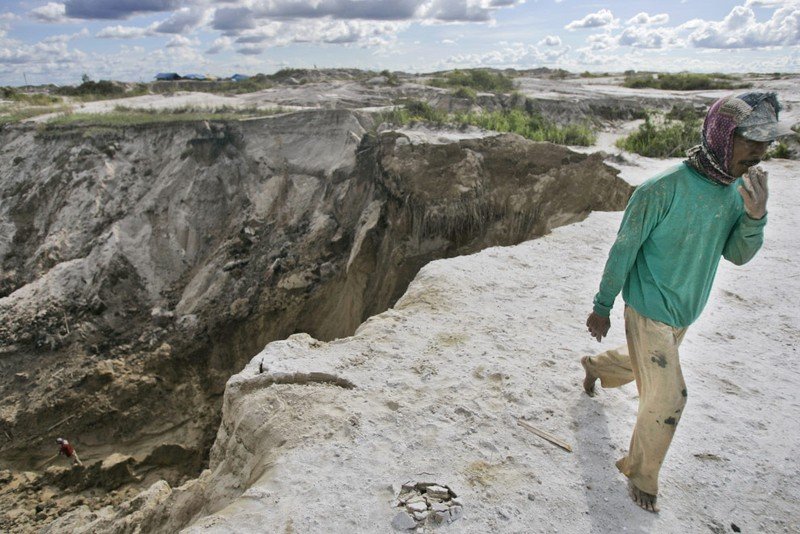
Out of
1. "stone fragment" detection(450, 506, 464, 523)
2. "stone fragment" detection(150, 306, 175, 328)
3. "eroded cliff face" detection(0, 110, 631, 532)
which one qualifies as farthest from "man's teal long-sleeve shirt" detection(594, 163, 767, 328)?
"stone fragment" detection(150, 306, 175, 328)

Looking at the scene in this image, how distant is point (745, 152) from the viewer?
7.23 ft

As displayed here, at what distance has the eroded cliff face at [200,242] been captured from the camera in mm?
9422

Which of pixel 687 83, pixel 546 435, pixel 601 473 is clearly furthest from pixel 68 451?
pixel 687 83

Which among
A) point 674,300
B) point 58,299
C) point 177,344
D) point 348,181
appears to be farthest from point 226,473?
point 58,299

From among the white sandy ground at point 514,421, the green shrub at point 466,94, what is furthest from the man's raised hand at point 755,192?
the green shrub at point 466,94

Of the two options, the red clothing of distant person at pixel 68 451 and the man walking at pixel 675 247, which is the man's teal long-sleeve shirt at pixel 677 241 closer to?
the man walking at pixel 675 247

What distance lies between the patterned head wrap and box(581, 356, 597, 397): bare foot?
5.22 feet

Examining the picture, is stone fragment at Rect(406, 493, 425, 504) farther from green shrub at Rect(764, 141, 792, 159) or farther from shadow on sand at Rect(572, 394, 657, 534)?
green shrub at Rect(764, 141, 792, 159)

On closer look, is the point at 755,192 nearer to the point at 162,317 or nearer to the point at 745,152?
the point at 745,152

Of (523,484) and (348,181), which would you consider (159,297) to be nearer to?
(348,181)

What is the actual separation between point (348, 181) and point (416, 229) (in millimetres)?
2754

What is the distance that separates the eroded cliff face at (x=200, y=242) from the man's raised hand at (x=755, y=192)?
6809mm

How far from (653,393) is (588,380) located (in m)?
0.99

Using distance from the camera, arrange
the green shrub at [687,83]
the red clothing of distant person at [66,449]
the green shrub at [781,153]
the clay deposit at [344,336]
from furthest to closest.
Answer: the green shrub at [687,83] < the green shrub at [781,153] < the red clothing of distant person at [66,449] < the clay deposit at [344,336]
